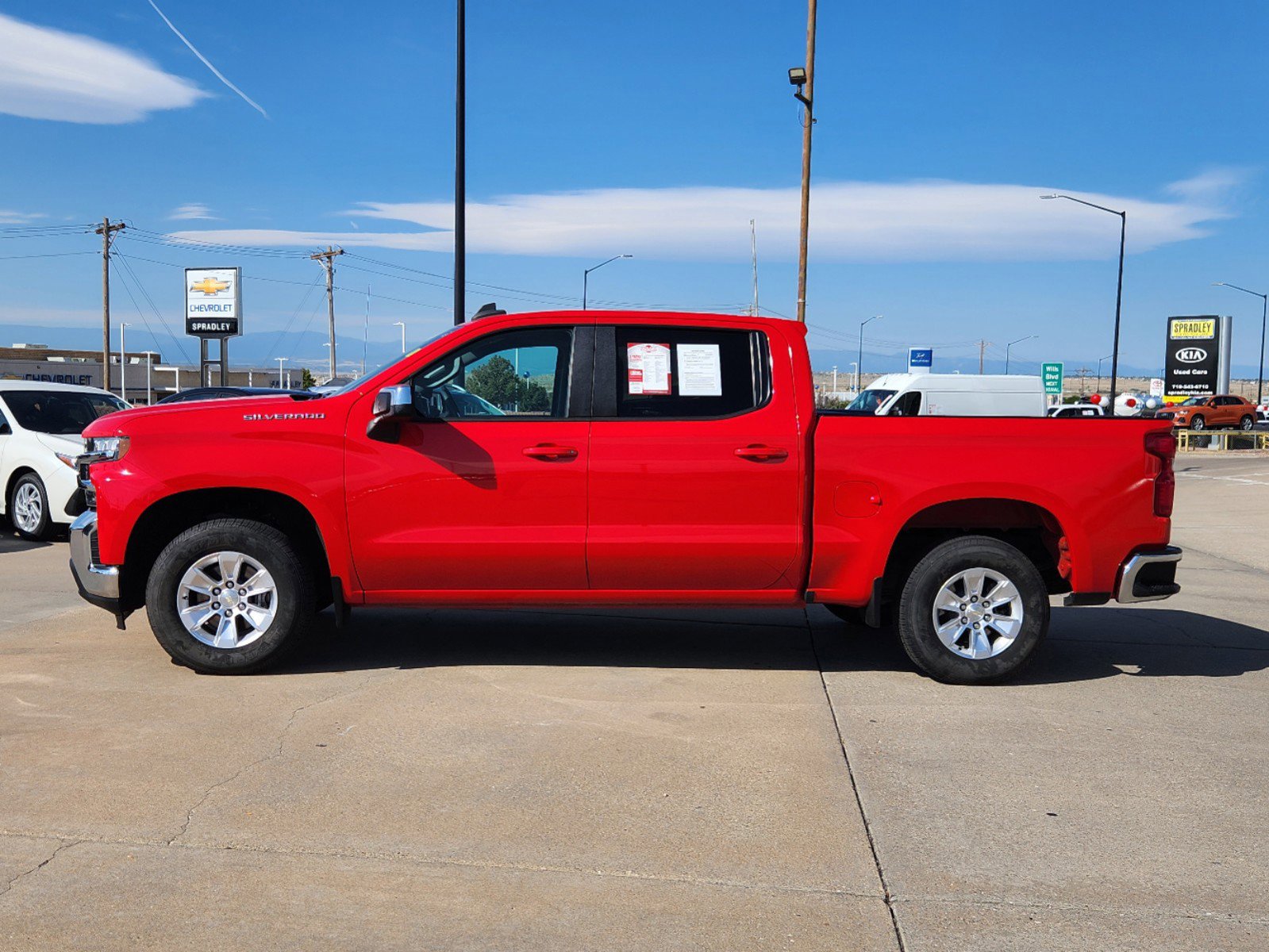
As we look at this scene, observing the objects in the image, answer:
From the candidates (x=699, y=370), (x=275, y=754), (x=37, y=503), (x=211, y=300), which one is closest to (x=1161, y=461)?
(x=699, y=370)

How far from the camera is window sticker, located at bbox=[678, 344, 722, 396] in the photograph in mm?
6570

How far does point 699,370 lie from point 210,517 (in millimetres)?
2864

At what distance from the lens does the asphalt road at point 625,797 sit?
368 centimetres

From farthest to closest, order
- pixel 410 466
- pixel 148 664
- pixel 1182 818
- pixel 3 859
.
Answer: pixel 148 664 < pixel 410 466 < pixel 1182 818 < pixel 3 859

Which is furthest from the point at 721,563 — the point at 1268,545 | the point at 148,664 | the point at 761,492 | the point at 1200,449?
the point at 1200,449

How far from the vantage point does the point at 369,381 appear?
6.54 m

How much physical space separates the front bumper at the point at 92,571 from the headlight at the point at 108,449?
0.31 metres

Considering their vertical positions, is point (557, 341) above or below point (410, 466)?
above

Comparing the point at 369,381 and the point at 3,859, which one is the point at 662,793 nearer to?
the point at 3,859

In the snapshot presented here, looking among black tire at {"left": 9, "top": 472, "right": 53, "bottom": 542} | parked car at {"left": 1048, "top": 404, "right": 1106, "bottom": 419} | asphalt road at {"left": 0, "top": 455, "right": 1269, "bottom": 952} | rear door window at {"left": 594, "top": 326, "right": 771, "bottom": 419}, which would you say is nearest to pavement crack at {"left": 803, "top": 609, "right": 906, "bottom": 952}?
asphalt road at {"left": 0, "top": 455, "right": 1269, "bottom": 952}

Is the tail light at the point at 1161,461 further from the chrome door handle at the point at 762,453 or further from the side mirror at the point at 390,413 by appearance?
the side mirror at the point at 390,413

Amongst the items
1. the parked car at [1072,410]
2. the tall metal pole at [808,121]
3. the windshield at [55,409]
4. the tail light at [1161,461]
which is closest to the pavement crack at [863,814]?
the tail light at [1161,461]

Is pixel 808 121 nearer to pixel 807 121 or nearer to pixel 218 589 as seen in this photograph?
pixel 807 121

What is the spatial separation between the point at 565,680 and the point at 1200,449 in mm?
44069
